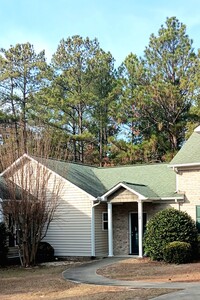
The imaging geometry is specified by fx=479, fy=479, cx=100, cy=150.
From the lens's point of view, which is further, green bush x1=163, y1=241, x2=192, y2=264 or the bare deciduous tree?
the bare deciduous tree

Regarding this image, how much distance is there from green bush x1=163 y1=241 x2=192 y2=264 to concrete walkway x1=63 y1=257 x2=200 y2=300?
272 centimetres

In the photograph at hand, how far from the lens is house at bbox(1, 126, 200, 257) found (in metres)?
22.9

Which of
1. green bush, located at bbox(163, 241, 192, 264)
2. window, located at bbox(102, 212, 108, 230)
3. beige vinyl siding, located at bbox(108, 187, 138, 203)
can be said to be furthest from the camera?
window, located at bbox(102, 212, 108, 230)

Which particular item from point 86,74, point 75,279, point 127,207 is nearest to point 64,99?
point 86,74

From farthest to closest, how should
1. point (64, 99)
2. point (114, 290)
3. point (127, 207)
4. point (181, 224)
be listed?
point (64, 99) → point (127, 207) → point (181, 224) → point (114, 290)

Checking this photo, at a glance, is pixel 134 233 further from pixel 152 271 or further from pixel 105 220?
pixel 152 271

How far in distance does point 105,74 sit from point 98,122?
4192mm

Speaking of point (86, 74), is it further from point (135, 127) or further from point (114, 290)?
point (114, 290)

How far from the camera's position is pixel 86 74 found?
40125 millimetres

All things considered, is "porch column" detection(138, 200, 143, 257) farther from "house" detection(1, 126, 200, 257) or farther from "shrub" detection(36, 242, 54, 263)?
"shrub" detection(36, 242, 54, 263)

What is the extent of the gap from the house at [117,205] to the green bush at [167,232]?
1.50 m

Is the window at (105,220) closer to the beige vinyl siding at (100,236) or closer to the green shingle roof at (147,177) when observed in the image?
the beige vinyl siding at (100,236)

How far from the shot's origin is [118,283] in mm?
15258

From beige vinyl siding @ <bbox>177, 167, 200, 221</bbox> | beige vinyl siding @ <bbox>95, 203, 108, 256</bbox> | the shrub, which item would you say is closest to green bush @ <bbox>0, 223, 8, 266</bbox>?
the shrub
